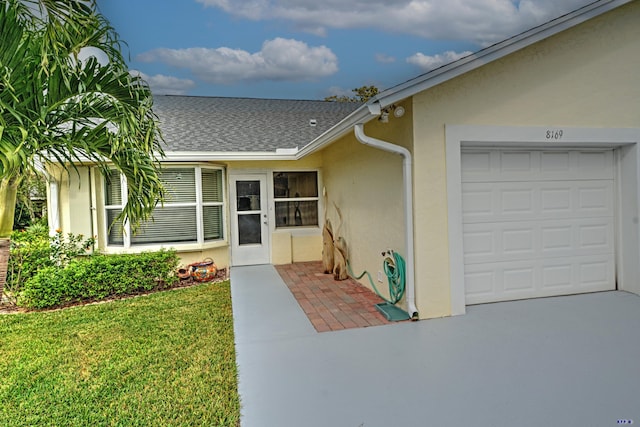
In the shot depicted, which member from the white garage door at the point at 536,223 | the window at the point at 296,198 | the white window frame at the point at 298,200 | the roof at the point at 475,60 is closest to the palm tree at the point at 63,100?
the roof at the point at 475,60

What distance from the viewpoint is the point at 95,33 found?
4.12 m

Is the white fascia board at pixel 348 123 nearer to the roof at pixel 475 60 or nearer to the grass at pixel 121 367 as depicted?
the roof at pixel 475 60

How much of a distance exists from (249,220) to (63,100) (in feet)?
19.4

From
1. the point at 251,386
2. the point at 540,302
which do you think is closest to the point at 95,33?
the point at 251,386

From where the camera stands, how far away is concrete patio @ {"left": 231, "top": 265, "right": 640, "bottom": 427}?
9.36ft

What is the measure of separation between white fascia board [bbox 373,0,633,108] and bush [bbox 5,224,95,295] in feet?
22.0

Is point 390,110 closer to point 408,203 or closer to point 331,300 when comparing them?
point 408,203

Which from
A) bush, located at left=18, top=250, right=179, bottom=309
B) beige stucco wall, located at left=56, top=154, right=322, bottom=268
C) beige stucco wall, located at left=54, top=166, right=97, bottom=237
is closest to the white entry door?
beige stucco wall, located at left=56, top=154, right=322, bottom=268

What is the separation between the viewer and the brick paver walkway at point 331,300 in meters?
4.96

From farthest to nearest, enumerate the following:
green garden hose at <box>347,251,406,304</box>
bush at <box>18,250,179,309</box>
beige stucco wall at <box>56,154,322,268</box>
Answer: beige stucco wall at <box>56,154,322,268</box> → bush at <box>18,250,179,309</box> → green garden hose at <box>347,251,406,304</box>

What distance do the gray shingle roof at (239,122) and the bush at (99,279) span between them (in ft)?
8.60

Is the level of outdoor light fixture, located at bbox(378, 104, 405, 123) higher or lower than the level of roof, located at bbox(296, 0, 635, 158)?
lower

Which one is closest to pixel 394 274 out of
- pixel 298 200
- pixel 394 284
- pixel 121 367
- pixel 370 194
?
pixel 394 284

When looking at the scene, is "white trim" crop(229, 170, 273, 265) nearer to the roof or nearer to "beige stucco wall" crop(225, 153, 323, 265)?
"beige stucco wall" crop(225, 153, 323, 265)
